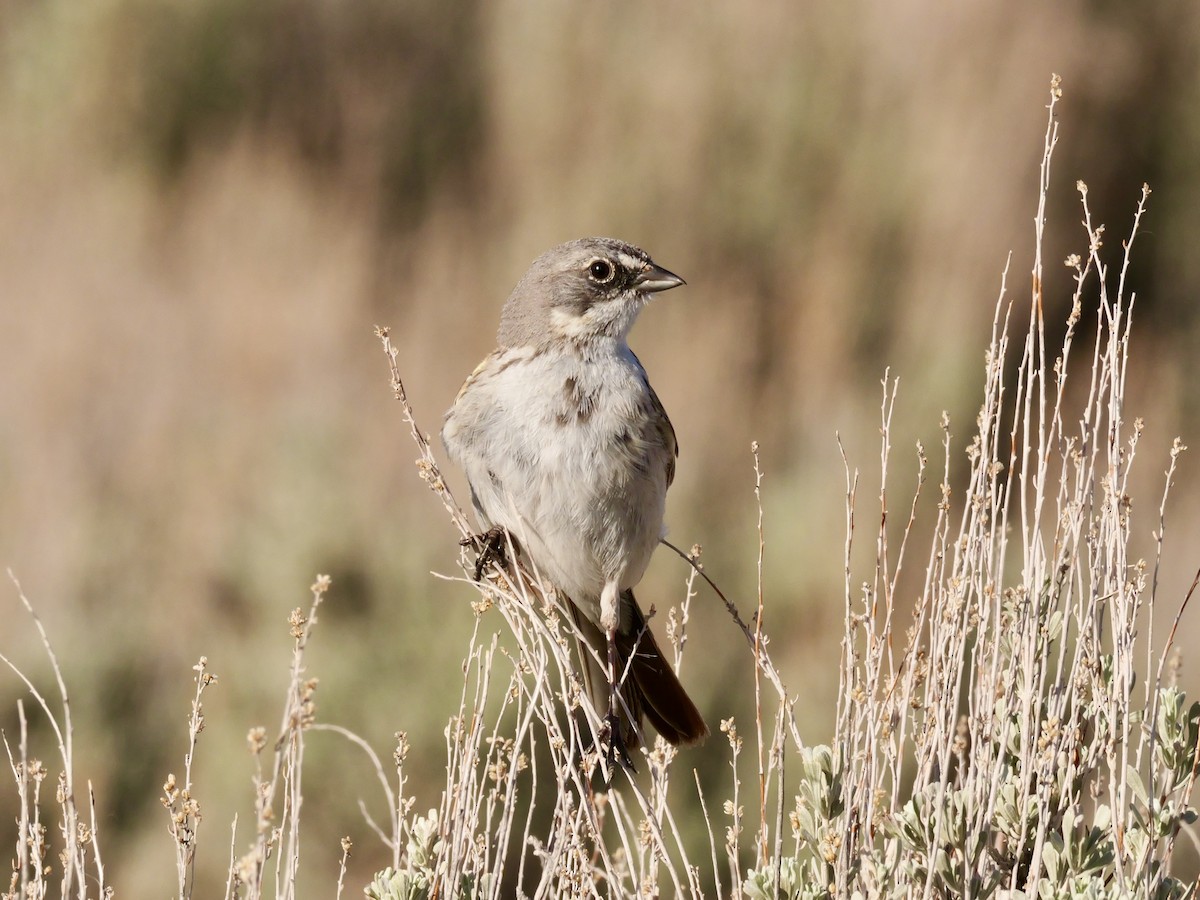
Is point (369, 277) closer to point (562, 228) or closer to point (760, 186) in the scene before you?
point (562, 228)

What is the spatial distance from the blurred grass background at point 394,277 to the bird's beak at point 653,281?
4.14 m

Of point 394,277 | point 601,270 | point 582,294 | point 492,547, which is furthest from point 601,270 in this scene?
point 394,277

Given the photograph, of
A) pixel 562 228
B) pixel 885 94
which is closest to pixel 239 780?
pixel 562 228

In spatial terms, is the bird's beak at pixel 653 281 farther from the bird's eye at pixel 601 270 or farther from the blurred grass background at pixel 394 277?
the blurred grass background at pixel 394 277

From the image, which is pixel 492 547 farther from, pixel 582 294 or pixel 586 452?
pixel 582 294

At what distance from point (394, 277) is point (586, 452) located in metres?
5.37

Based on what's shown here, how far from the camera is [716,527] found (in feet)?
26.1

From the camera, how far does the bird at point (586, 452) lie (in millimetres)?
3434

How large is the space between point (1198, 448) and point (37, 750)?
25.1 ft

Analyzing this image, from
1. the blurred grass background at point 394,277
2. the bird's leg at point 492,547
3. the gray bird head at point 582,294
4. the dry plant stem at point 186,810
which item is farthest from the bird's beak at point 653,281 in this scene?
the blurred grass background at point 394,277

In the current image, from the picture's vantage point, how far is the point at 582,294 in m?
3.71

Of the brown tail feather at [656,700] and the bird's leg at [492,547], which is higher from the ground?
the bird's leg at [492,547]

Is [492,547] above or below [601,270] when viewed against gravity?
below

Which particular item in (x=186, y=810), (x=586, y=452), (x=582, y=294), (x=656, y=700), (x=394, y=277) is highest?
(x=582, y=294)
